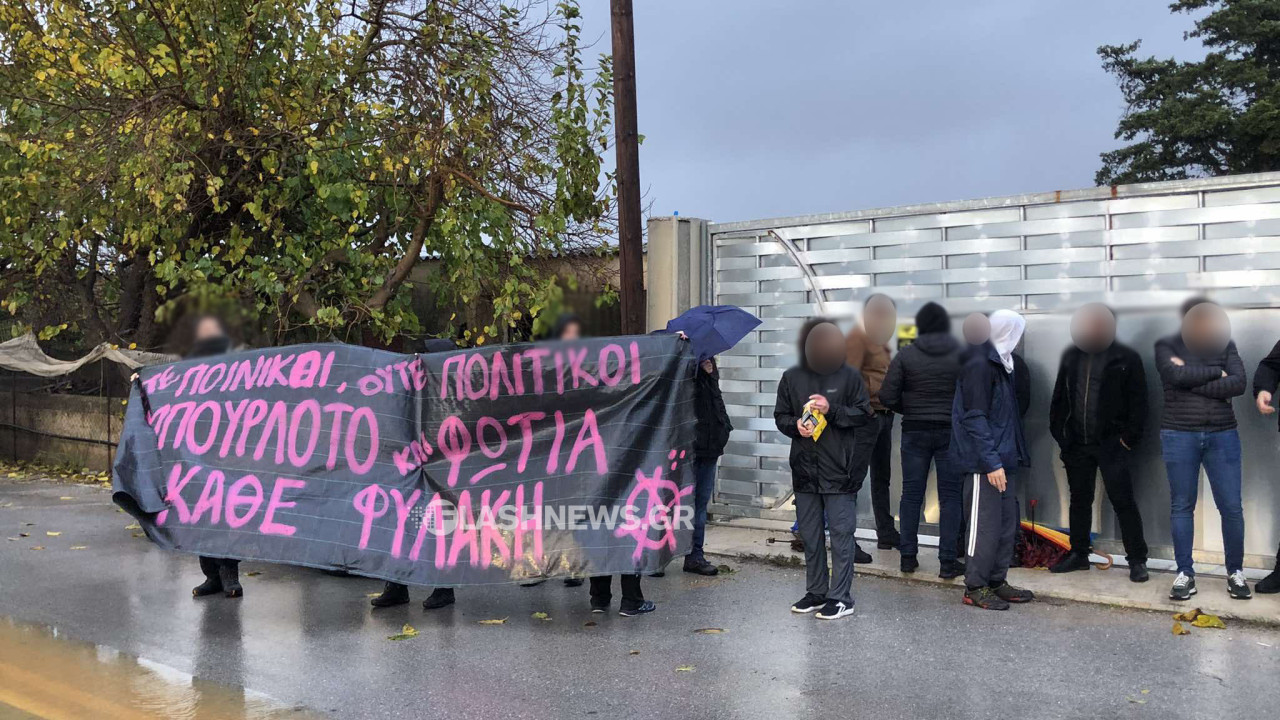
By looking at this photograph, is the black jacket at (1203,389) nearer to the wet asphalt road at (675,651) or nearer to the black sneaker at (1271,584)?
the black sneaker at (1271,584)

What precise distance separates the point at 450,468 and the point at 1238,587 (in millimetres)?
4929

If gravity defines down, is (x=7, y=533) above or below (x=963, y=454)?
below

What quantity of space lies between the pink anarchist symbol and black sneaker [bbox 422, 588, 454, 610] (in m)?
1.28

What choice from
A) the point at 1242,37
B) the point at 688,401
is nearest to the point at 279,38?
the point at 688,401

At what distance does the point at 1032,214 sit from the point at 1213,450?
233cm

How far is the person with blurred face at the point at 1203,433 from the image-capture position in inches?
254

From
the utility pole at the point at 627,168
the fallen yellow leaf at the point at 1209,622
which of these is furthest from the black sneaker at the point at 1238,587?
the utility pole at the point at 627,168

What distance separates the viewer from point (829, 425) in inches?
249

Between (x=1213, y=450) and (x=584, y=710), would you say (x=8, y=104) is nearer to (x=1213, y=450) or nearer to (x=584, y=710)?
(x=584, y=710)

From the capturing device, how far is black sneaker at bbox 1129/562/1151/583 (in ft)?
22.9

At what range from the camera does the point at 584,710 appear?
486 cm

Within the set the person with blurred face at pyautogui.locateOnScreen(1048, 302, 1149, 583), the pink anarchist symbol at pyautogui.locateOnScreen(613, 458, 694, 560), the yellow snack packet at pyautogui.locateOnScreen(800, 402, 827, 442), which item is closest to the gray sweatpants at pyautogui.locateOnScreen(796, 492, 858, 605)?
the yellow snack packet at pyautogui.locateOnScreen(800, 402, 827, 442)

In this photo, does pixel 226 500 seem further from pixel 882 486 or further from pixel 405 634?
pixel 882 486

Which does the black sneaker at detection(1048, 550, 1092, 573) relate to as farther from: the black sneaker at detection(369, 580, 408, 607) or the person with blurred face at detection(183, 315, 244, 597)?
the person with blurred face at detection(183, 315, 244, 597)
